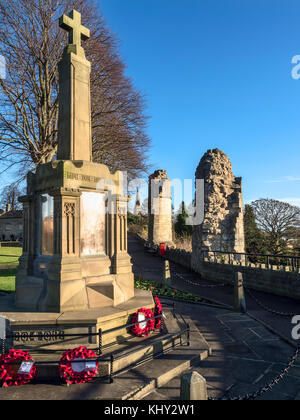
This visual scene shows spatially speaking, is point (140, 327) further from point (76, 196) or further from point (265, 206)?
point (265, 206)

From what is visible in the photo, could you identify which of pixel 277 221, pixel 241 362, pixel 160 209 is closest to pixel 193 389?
pixel 241 362

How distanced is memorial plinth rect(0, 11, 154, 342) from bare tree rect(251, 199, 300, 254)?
74.1 feet

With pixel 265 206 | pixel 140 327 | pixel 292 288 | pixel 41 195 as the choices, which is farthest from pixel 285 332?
pixel 265 206

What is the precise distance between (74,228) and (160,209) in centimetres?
2775

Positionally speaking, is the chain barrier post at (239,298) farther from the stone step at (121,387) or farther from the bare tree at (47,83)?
the bare tree at (47,83)

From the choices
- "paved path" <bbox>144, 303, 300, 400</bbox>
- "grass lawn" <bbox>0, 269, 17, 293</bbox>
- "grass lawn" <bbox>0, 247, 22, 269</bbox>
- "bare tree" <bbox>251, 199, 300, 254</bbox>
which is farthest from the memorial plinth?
"bare tree" <bbox>251, 199, 300, 254</bbox>

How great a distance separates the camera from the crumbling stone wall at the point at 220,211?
54.6ft

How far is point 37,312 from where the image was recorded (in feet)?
18.7

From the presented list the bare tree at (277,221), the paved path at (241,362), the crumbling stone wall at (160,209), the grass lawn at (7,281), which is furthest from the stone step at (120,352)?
the crumbling stone wall at (160,209)

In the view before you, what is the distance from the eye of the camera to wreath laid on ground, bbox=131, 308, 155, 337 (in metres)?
5.87

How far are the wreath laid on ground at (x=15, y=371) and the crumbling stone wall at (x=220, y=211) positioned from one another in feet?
43.5

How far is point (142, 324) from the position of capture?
5938mm

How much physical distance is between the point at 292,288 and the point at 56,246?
9478 millimetres
